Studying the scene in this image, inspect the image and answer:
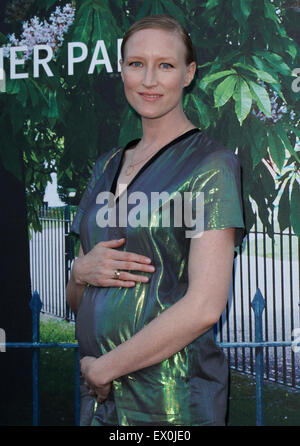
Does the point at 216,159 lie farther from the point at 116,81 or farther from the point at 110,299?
the point at 116,81

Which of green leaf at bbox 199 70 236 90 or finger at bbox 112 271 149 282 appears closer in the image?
finger at bbox 112 271 149 282

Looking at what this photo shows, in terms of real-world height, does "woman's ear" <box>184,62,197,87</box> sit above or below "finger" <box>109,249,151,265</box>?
above

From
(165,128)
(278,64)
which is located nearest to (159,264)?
(165,128)

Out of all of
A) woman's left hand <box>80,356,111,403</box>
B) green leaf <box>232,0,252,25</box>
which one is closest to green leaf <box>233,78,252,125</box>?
green leaf <box>232,0,252,25</box>

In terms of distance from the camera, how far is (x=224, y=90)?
7.37 ft

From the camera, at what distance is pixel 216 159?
1.10 metres

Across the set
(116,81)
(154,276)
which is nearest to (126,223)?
(154,276)

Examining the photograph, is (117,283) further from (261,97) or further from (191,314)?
(261,97)

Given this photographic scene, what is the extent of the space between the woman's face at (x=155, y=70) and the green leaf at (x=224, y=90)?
40.7 inches

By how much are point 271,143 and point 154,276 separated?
1266mm

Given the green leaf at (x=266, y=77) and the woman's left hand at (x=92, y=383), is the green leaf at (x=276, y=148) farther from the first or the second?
the woman's left hand at (x=92, y=383)

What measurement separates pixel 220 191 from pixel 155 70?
302 mm

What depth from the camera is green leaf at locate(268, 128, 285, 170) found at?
88.3 inches

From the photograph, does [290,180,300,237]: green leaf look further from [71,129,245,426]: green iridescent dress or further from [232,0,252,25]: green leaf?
[71,129,245,426]: green iridescent dress
